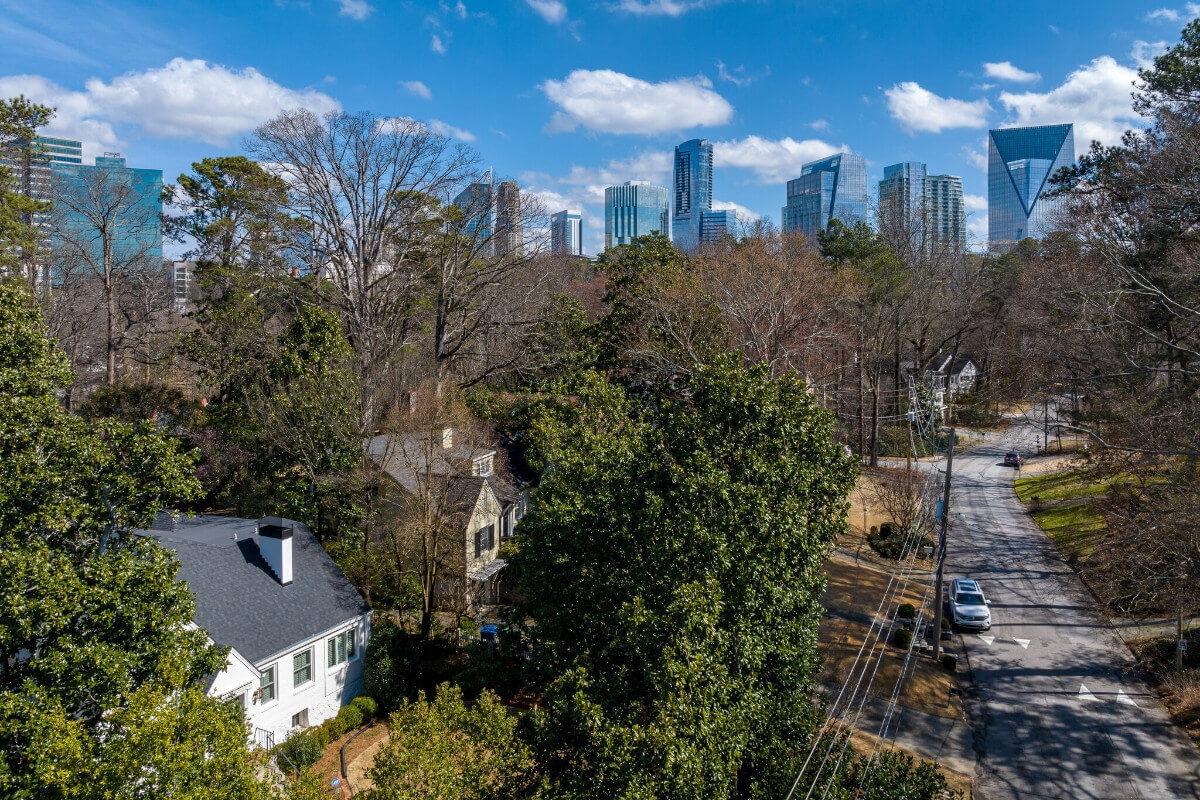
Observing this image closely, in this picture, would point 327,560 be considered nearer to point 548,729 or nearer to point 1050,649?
point 548,729

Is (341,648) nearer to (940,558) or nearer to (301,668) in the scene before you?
(301,668)

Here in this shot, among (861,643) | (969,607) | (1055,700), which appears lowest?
(1055,700)

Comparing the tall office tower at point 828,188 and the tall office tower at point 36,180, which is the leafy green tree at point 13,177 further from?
the tall office tower at point 828,188

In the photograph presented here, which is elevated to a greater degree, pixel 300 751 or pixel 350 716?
pixel 300 751

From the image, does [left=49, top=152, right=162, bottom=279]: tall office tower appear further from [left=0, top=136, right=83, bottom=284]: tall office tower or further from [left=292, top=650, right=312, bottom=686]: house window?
[left=292, top=650, right=312, bottom=686]: house window

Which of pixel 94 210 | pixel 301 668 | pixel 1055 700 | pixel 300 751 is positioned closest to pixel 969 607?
pixel 1055 700

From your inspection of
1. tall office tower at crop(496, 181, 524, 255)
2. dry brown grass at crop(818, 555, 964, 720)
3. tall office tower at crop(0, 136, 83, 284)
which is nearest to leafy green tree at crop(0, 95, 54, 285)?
tall office tower at crop(0, 136, 83, 284)

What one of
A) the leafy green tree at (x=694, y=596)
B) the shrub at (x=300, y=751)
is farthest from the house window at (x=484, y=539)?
the leafy green tree at (x=694, y=596)
